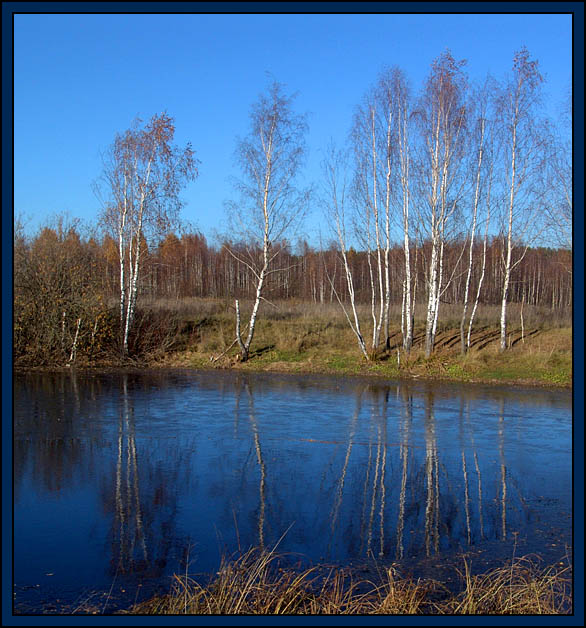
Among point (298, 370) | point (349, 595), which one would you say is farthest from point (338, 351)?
point (349, 595)

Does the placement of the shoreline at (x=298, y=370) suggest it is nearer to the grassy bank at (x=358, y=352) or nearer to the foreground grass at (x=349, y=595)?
the grassy bank at (x=358, y=352)

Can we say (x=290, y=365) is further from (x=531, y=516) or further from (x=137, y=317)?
(x=531, y=516)

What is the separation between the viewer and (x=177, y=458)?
1071cm

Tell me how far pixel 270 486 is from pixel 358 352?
52.0ft

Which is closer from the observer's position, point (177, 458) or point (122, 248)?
point (177, 458)

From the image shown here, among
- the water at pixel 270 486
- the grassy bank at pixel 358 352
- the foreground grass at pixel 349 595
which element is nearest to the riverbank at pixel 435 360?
the grassy bank at pixel 358 352

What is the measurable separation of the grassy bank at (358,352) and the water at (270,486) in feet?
14.7

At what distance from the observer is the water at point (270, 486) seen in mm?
6773

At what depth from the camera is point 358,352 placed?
24.8m

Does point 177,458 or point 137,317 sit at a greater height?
point 137,317

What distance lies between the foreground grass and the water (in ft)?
1.20
